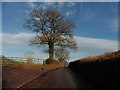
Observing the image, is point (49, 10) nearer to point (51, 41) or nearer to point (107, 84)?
point (51, 41)

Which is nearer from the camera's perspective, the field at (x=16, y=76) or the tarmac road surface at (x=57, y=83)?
the tarmac road surface at (x=57, y=83)

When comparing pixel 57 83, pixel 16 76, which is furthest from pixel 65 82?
pixel 16 76

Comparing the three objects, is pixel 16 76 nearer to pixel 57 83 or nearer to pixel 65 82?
pixel 57 83

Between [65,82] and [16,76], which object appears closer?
[65,82]

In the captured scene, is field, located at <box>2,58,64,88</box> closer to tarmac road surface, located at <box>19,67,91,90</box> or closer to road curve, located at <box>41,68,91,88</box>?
tarmac road surface, located at <box>19,67,91,90</box>

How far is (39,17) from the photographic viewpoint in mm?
28453

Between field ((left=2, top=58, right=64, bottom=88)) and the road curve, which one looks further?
field ((left=2, top=58, right=64, bottom=88))

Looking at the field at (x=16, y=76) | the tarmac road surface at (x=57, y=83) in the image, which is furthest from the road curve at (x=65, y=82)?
the field at (x=16, y=76)

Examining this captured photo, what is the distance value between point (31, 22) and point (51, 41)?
6957mm

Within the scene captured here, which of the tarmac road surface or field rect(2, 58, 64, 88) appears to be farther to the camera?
field rect(2, 58, 64, 88)

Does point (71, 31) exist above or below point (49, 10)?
below

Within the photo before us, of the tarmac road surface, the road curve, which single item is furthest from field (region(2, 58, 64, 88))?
the road curve

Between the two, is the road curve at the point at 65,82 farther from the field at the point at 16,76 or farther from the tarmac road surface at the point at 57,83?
the field at the point at 16,76

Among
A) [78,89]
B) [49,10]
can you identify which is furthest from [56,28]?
[78,89]
